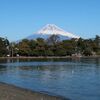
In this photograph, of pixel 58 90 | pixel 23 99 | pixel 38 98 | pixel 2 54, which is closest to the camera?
pixel 23 99

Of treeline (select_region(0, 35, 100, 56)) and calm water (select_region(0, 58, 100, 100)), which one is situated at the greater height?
treeline (select_region(0, 35, 100, 56))

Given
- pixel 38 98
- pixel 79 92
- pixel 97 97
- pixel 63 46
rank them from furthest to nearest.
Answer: pixel 63 46 < pixel 79 92 < pixel 97 97 < pixel 38 98

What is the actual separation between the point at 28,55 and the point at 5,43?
1400 centimetres

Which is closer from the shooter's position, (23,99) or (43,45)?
(23,99)

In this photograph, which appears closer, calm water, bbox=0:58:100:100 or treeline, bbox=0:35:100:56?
calm water, bbox=0:58:100:100

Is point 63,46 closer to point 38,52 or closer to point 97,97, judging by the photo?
point 38,52

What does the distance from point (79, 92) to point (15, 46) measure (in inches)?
6374

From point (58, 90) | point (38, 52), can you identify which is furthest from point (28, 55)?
point (58, 90)

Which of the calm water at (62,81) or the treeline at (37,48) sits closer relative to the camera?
the calm water at (62,81)

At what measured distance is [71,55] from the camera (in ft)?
656

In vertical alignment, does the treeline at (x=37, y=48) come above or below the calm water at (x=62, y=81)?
above

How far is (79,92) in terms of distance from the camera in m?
29.5

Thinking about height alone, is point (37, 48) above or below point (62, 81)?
above

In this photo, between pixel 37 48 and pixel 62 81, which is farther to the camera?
pixel 37 48
